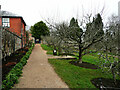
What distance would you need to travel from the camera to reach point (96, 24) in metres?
6.57

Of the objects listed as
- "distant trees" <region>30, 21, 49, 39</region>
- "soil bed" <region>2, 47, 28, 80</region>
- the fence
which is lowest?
"soil bed" <region>2, 47, 28, 80</region>

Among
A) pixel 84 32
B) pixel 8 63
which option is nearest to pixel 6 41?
pixel 8 63

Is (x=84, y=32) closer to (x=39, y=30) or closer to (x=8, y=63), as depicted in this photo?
(x=8, y=63)

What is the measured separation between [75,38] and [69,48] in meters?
1.60

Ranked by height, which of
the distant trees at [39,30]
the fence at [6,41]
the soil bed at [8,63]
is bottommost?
the soil bed at [8,63]

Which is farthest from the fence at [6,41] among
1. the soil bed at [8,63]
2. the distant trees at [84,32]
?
the distant trees at [84,32]

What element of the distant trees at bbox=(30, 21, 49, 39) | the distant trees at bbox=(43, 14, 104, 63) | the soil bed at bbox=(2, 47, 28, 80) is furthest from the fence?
the distant trees at bbox=(30, 21, 49, 39)

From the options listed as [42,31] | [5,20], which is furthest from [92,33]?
[42,31]

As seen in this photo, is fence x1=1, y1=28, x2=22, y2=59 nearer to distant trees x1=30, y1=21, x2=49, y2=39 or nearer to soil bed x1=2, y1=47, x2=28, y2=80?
soil bed x1=2, y1=47, x2=28, y2=80

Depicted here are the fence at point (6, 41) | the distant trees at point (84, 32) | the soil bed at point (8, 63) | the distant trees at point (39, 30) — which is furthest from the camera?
the distant trees at point (39, 30)

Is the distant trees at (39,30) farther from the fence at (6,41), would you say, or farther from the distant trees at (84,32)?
the distant trees at (84,32)

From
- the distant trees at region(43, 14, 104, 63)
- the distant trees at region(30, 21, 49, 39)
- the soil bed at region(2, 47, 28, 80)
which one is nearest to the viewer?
the soil bed at region(2, 47, 28, 80)

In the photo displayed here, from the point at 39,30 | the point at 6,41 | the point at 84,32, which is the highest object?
the point at 39,30

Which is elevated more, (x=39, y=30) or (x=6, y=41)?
(x=39, y=30)
